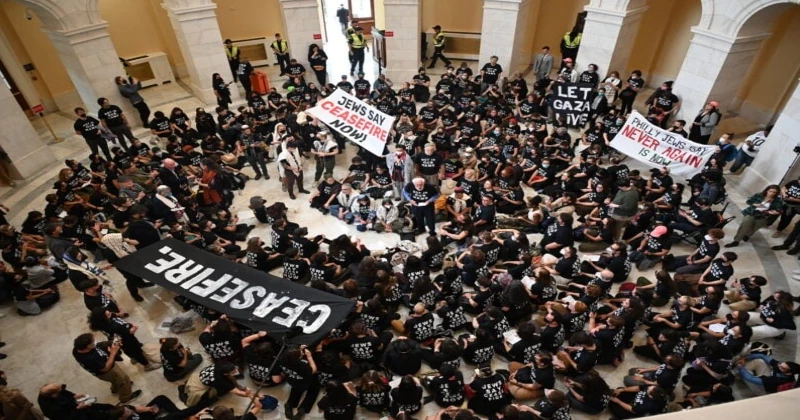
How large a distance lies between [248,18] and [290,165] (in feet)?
34.5

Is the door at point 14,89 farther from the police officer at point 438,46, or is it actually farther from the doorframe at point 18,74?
the police officer at point 438,46

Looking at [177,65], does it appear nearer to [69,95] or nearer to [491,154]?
[69,95]

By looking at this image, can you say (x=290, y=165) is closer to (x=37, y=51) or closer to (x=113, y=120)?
(x=113, y=120)

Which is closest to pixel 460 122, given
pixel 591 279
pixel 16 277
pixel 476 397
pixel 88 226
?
pixel 591 279

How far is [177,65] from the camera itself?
677 inches

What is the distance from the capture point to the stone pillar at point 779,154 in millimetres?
8969

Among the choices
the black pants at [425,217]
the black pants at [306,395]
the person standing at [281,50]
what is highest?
the person standing at [281,50]

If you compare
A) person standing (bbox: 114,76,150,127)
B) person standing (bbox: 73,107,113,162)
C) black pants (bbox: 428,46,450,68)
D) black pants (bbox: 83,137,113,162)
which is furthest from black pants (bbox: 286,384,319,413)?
black pants (bbox: 428,46,450,68)

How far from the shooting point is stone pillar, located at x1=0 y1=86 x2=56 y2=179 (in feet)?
34.7

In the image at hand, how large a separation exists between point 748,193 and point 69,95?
19.8 metres

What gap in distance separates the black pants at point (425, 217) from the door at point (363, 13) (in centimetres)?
1656

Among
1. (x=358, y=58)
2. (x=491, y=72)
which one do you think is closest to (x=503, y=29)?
(x=491, y=72)

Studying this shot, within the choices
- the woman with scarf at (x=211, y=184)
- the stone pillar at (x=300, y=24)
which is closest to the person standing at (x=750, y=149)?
the woman with scarf at (x=211, y=184)

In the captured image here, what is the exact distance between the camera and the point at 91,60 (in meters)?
12.4
